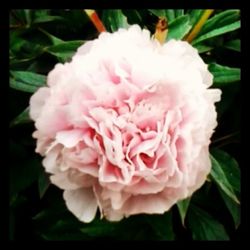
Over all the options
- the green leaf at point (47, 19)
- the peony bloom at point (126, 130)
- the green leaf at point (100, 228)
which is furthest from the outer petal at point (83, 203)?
the green leaf at point (47, 19)

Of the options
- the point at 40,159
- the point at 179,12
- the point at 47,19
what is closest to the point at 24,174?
the point at 40,159

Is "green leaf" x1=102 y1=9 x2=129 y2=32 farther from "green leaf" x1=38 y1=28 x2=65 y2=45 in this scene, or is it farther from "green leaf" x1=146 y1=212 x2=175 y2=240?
"green leaf" x1=146 y1=212 x2=175 y2=240

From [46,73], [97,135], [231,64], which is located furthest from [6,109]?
[231,64]

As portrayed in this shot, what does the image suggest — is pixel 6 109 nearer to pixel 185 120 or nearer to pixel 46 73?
pixel 46 73

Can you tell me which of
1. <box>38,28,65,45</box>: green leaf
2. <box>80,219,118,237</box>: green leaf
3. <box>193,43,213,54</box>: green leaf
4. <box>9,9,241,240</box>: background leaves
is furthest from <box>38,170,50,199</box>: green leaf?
<box>193,43,213,54</box>: green leaf

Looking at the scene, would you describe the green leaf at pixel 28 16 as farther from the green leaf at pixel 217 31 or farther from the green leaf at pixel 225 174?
the green leaf at pixel 225 174

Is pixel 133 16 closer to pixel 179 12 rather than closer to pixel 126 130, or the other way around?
pixel 179 12
